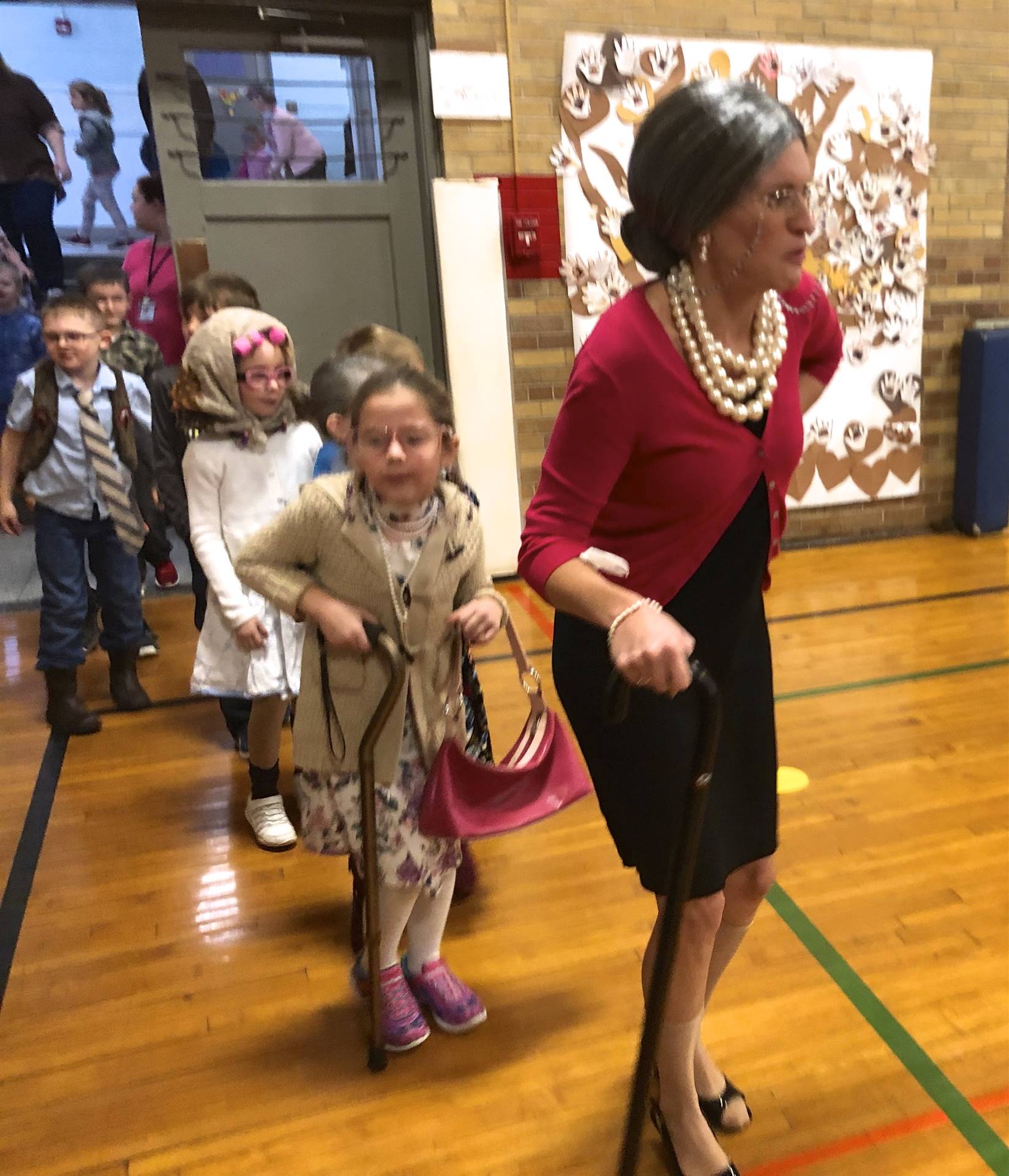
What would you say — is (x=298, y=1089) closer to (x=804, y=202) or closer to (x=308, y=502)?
(x=308, y=502)

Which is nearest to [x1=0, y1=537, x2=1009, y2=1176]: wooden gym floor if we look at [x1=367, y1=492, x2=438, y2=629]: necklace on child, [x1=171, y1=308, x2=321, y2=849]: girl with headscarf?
[x1=171, y1=308, x2=321, y2=849]: girl with headscarf

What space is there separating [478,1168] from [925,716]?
1961 millimetres

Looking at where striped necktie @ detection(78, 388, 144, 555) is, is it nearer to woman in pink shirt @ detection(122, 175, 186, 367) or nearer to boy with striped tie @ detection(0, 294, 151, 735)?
boy with striped tie @ detection(0, 294, 151, 735)

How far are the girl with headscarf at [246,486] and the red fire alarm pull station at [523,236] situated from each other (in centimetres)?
204

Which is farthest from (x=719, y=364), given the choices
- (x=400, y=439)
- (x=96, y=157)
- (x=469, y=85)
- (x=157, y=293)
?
(x=96, y=157)

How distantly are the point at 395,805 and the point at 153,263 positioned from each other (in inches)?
139

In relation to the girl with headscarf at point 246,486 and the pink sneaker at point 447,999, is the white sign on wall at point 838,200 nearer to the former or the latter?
the girl with headscarf at point 246,486

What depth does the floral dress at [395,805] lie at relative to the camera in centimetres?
152

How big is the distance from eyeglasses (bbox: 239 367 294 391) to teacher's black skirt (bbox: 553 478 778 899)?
3.63 feet

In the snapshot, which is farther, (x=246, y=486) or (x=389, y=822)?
(x=246, y=486)

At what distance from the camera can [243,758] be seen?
2811 mm

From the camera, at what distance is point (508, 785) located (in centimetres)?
153

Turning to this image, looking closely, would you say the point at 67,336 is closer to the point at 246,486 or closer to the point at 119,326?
the point at 119,326

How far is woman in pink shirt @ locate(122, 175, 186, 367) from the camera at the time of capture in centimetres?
418
